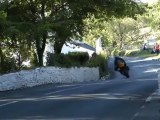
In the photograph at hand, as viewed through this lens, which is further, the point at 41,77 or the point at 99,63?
the point at 99,63

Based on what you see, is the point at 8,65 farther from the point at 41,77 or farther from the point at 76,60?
the point at 76,60

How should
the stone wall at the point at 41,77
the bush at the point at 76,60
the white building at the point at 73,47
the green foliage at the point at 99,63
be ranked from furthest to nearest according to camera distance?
1. the green foliage at the point at 99,63
2. the white building at the point at 73,47
3. the bush at the point at 76,60
4. the stone wall at the point at 41,77

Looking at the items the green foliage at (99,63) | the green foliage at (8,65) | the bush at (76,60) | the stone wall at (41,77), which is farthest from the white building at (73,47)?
the green foliage at (8,65)

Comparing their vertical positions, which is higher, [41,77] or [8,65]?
[8,65]

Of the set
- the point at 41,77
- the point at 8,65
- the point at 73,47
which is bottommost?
the point at 41,77

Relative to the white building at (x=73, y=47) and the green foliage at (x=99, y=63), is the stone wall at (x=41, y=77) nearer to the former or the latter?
the white building at (x=73, y=47)

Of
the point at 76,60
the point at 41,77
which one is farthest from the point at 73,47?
the point at 41,77

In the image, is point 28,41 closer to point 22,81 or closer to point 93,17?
point 22,81

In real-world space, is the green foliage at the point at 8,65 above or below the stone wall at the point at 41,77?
above

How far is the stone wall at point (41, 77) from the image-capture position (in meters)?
28.9

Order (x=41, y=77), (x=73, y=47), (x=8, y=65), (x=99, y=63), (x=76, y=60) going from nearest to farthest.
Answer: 1. (x=41, y=77)
2. (x=8, y=65)
3. (x=76, y=60)
4. (x=73, y=47)
5. (x=99, y=63)

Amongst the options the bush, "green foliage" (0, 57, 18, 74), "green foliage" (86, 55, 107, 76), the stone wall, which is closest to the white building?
the bush

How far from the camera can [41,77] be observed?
112 feet

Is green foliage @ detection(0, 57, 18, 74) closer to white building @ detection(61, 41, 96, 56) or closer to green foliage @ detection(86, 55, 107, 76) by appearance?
white building @ detection(61, 41, 96, 56)
